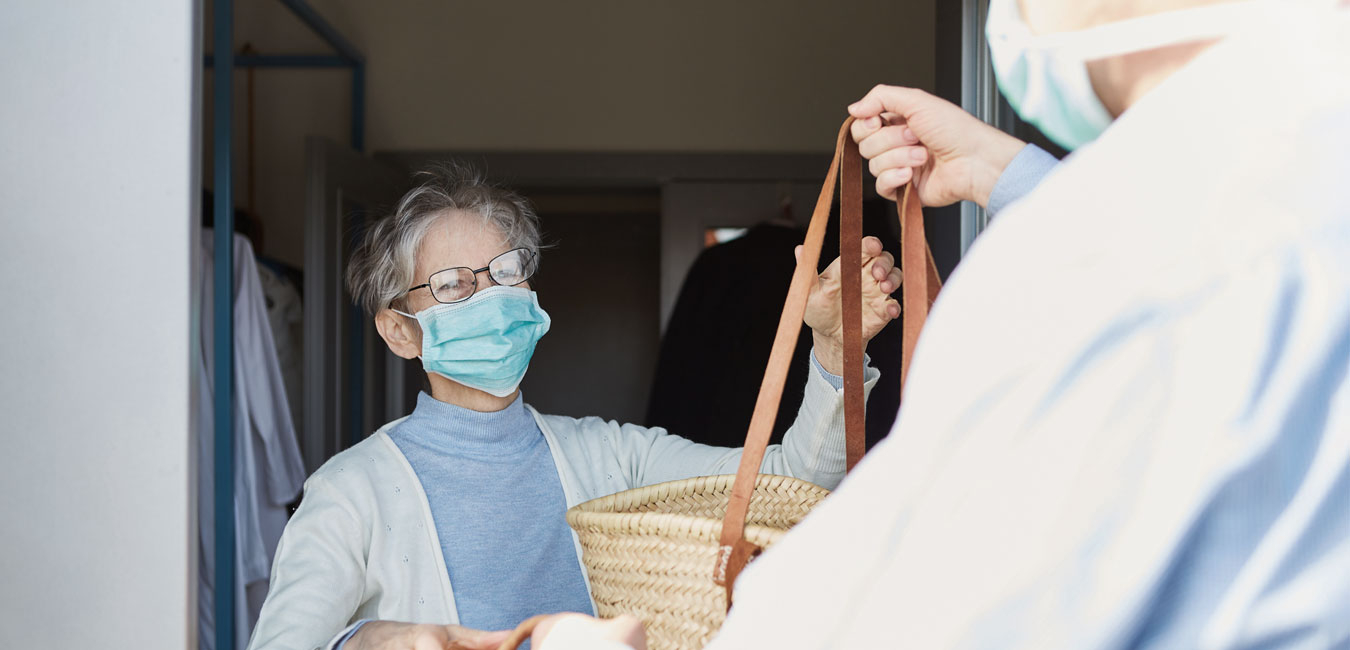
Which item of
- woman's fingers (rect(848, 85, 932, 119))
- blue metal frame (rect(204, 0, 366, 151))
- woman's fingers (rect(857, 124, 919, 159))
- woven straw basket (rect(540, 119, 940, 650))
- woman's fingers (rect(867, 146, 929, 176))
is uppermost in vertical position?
Answer: blue metal frame (rect(204, 0, 366, 151))

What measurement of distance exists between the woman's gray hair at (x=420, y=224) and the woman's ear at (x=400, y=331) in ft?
0.06

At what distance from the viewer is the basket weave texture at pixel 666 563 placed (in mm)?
854

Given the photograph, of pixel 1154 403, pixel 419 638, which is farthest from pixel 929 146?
pixel 419 638

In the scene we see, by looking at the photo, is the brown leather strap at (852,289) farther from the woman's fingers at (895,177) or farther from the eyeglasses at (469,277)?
the eyeglasses at (469,277)

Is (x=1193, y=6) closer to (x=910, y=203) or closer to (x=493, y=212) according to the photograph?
(x=910, y=203)

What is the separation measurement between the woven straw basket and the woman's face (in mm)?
530

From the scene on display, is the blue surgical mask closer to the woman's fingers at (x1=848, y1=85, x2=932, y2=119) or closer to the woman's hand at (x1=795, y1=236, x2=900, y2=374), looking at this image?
the woman's hand at (x1=795, y1=236, x2=900, y2=374)

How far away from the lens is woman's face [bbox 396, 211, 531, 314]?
1.43 meters

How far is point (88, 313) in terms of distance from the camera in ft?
4.84

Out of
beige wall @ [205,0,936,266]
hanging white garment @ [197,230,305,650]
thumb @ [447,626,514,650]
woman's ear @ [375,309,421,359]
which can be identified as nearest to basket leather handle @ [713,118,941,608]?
thumb @ [447,626,514,650]

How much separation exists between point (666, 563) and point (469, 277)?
26.4 inches

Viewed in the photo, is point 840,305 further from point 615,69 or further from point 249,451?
point 615,69

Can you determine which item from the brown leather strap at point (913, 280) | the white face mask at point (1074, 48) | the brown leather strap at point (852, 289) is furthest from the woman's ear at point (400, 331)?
the white face mask at point (1074, 48)

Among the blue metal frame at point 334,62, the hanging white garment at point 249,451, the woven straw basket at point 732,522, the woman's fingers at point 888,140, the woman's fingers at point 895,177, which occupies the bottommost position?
the hanging white garment at point 249,451
